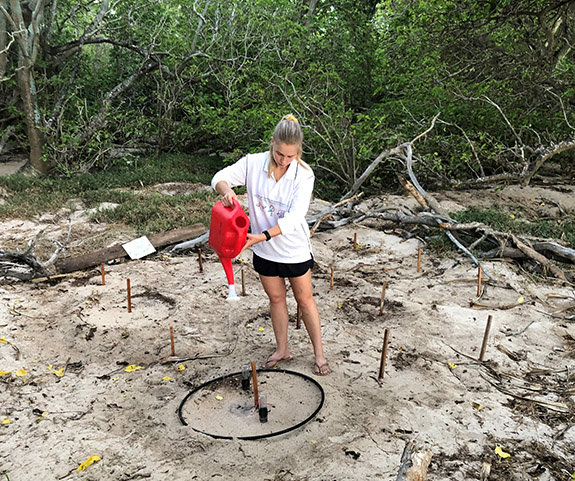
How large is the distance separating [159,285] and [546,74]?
5.71 m

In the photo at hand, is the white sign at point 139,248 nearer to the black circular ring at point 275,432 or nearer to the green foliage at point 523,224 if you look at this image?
the black circular ring at point 275,432

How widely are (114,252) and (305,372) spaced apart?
2.77 metres

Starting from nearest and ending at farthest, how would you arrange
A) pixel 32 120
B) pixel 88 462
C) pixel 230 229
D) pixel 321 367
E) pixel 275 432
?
pixel 88 462, pixel 275 432, pixel 230 229, pixel 321 367, pixel 32 120

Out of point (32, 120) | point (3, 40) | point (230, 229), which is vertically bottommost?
point (32, 120)

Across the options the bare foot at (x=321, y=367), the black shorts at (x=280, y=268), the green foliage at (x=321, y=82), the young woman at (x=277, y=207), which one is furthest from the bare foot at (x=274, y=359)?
the green foliage at (x=321, y=82)

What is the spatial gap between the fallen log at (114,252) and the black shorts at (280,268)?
8.40 feet

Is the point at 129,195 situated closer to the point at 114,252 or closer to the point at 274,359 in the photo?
the point at 114,252

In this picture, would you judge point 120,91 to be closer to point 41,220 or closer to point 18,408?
point 41,220

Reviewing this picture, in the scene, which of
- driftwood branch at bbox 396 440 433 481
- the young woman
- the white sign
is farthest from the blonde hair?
the white sign

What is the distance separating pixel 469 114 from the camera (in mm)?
7656

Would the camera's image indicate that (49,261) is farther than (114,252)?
No

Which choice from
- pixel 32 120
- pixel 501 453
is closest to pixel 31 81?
pixel 32 120

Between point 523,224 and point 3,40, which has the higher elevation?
point 3,40

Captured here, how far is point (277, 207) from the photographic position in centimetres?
280
